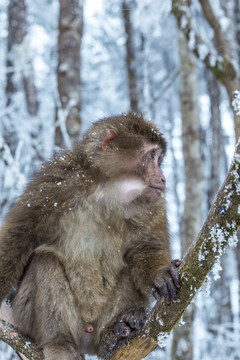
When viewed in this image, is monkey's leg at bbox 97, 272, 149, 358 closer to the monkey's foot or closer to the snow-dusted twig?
the monkey's foot

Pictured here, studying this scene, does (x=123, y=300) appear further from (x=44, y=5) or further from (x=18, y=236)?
(x=44, y=5)

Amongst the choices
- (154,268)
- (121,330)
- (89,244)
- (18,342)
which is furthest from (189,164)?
(18,342)

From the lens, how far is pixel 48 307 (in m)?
3.64

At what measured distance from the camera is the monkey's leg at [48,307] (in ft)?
12.0

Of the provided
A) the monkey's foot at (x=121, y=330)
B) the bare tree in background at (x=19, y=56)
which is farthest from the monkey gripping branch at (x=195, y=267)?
the bare tree in background at (x=19, y=56)

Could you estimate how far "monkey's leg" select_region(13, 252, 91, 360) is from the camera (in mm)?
3643

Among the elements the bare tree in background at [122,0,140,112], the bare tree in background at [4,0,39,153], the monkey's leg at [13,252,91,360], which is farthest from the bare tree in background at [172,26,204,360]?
the bare tree in background at [122,0,140,112]

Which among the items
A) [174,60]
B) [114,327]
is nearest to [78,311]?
[114,327]

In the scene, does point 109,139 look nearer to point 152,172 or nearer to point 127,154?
point 127,154

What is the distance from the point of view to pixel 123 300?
383cm

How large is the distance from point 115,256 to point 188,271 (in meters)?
1.15

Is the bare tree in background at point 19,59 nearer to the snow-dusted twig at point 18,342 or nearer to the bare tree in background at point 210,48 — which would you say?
the bare tree in background at point 210,48

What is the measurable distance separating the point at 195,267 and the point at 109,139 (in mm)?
1660

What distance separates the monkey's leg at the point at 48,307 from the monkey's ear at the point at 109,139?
953mm
